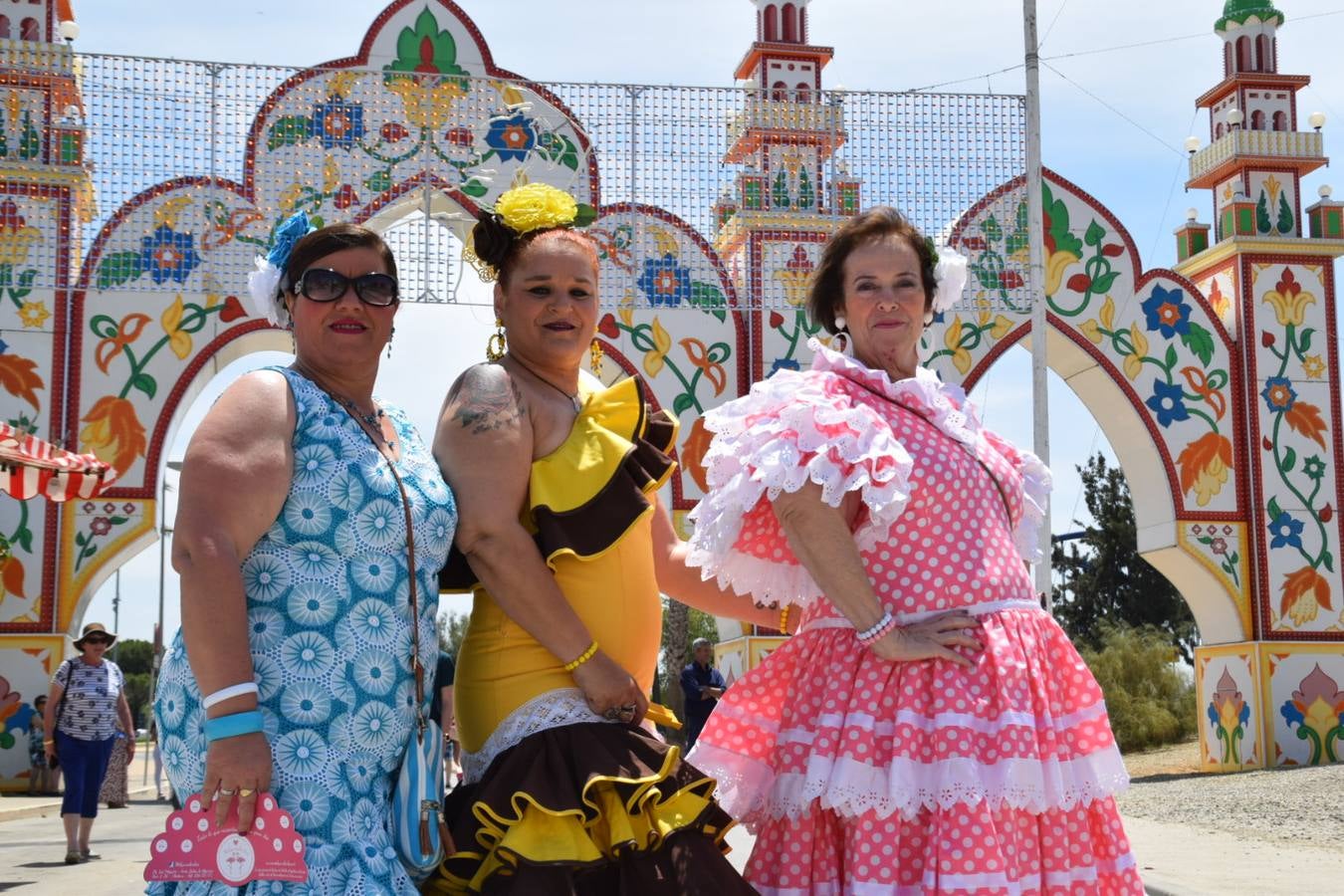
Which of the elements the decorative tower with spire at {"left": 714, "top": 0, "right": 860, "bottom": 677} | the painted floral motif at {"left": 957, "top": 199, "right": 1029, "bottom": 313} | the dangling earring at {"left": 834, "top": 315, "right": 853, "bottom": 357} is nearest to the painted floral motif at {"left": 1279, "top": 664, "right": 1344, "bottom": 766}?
the painted floral motif at {"left": 957, "top": 199, "right": 1029, "bottom": 313}

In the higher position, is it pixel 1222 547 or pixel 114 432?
pixel 114 432

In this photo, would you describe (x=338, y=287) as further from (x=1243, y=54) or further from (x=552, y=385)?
(x=1243, y=54)

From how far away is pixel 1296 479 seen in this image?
13.3 meters

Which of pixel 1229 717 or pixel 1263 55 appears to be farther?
pixel 1263 55

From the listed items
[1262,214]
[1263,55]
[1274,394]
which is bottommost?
[1274,394]

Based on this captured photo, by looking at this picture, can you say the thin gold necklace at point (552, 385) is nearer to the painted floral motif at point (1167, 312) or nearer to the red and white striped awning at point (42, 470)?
the red and white striped awning at point (42, 470)

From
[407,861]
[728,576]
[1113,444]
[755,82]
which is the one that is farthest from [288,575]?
[1113,444]

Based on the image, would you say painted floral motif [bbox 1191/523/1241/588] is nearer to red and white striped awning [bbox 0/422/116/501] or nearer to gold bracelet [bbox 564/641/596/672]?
red and white striped awning [bbox 0/422/116/501]

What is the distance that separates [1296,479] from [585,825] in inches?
460

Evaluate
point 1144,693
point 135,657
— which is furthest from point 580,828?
point 135,657

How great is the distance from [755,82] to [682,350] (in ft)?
7.35

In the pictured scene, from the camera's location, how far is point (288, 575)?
282cm

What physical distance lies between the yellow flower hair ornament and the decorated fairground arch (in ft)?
24.5

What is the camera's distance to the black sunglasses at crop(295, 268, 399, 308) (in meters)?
3.00
